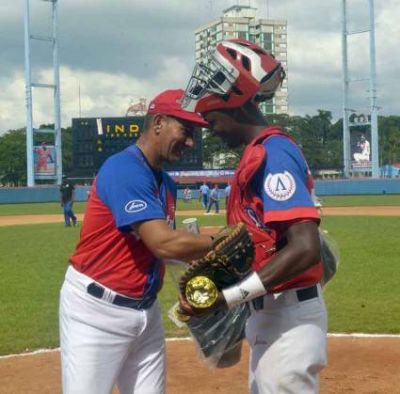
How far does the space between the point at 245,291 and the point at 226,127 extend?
Result: 0.76 meters

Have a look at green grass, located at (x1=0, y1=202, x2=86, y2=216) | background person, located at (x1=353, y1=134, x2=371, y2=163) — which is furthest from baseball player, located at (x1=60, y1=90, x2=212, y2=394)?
background person, located at (x1=353, y1=134, x2=371, y2=163)

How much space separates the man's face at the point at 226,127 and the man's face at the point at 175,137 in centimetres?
27

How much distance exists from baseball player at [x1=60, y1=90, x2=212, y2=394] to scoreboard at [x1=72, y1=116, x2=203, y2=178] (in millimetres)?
34751

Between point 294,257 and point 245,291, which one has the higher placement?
point 294,257

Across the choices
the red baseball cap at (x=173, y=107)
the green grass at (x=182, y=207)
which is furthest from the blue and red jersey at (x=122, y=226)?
the green grass at (x=182, y=207)

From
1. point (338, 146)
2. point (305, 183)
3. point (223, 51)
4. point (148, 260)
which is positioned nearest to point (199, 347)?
point (148, 260)

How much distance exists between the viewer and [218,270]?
2.79 meters

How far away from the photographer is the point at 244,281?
2740 mm

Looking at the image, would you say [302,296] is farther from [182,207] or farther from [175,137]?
[182,207]

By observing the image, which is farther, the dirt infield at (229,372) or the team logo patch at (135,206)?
the dirt infield at (229,372)

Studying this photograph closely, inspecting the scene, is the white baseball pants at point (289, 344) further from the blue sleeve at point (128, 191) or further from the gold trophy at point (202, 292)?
the blue sleeve at point (128, 191)

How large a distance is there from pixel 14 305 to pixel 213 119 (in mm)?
7423

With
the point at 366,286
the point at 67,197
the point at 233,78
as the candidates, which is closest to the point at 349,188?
the point at 67,197

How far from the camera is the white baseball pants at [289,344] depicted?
289 cm
